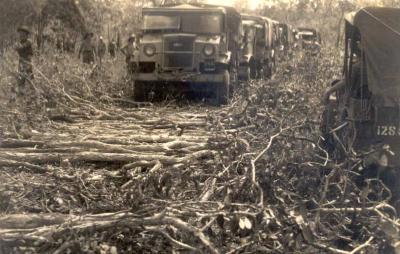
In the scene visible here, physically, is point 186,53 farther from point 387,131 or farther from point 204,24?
point 387,131

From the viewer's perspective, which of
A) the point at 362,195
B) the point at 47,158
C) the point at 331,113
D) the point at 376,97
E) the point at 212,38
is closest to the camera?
the point at 362,195

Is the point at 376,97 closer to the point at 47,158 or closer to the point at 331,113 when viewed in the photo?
the point at 331,113

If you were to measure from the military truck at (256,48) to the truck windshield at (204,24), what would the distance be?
2.49m

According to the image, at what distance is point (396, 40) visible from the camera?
6.31 m

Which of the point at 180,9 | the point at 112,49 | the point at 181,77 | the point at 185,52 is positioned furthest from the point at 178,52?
the point at 112,49

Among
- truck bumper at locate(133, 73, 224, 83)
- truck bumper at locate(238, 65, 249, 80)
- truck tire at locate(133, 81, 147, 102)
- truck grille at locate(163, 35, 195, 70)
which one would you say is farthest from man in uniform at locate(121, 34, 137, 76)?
truck bumper at locate(238, 65, 249, 80)

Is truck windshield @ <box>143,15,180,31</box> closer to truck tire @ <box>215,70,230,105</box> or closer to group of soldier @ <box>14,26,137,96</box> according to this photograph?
group of soldier @ <box>14,26,137,96</box>

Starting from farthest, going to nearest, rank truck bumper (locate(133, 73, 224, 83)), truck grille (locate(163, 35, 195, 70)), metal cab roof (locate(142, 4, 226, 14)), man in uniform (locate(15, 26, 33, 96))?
1. metal cab roof (locate(142, 4, 226, 14))
2. truck grille (locate(163, 35, 195, 70))
3. truck bumper (locate(133, 73, 224, 83))
4. man in uniform (locate(15, 26, 33, 96))

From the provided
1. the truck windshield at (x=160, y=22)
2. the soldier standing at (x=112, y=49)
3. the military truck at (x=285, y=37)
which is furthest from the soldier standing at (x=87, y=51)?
the military truck at (x=285, y=37)

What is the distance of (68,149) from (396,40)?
11.9 ft

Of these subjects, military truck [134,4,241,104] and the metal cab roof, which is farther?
the metal cab roof

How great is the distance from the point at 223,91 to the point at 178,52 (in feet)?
3.93

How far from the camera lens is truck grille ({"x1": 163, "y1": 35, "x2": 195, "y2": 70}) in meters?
13.0

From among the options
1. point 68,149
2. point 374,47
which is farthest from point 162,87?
point 374,47
